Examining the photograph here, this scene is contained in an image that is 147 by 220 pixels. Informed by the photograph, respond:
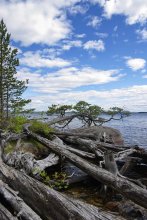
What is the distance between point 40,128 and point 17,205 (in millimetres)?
10751

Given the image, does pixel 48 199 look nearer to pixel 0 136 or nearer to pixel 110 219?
pixel 110 219

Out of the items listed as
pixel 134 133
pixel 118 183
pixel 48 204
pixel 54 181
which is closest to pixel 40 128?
pixel 54 181

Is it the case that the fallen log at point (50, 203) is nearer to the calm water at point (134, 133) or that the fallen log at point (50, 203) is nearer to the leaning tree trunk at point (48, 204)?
the leaning tree trunk at point (48, 204)

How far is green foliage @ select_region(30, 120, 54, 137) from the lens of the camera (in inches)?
627

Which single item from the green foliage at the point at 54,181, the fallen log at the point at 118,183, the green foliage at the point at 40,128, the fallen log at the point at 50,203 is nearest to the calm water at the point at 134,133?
the green foliage at the point at 40,128

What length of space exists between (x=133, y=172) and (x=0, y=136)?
7448 mm

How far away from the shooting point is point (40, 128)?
1623 cm

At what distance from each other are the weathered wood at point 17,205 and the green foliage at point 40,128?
9.49 metres

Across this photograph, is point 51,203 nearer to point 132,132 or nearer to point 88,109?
point 88,109

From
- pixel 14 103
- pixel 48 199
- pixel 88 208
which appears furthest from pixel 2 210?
pixel 14 103

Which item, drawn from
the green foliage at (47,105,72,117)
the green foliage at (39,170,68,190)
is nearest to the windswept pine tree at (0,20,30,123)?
the green foliage at (47,105,72,117)

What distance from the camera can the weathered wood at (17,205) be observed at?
5.23 meters

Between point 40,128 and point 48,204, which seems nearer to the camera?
point 48,204

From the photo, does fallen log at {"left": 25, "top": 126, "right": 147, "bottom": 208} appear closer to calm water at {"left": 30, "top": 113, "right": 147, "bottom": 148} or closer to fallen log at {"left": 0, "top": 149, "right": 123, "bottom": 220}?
fallen log at {"left": 0, "top": 149, "right": 123, "bottom": 220}
